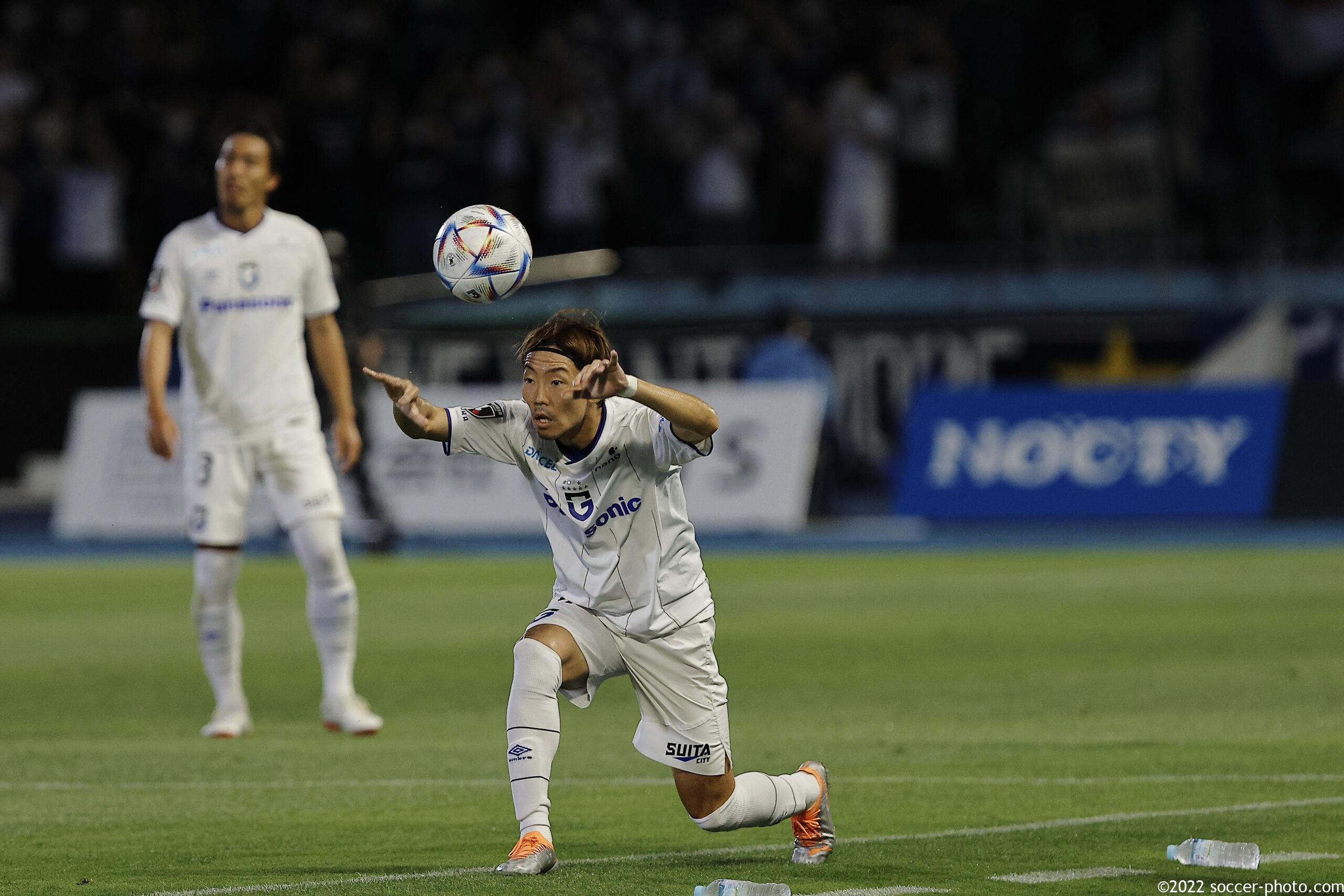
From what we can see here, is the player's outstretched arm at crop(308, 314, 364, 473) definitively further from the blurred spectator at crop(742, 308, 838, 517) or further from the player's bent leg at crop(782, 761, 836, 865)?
the blurred spectator at crop(742, 308, 838, 517)

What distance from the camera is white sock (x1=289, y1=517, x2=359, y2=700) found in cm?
978

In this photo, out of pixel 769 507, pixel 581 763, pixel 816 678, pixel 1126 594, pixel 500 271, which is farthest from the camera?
pixel 769 507

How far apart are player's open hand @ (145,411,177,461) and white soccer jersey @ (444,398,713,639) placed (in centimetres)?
339

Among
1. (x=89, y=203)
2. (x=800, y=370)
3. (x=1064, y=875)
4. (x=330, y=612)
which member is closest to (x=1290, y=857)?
(x=1064, y=875)

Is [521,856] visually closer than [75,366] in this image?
Yes

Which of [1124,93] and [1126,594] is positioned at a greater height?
[1124,93]

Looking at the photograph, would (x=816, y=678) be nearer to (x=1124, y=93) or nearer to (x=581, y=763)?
(x=581, y=763)

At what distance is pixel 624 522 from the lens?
21.2 ft

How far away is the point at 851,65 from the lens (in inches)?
1035

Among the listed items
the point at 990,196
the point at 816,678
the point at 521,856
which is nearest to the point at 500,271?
the point at 521,856

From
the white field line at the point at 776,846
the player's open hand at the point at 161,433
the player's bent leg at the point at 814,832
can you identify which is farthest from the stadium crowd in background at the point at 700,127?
the player's bent leg at the point at 814,832

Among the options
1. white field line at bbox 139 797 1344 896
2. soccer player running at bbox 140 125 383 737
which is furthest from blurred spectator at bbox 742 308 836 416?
white field line at bbox 139 797 1344 896

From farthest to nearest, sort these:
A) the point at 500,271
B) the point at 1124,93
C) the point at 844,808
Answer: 1. the point at 1124,93
2. the point at 844,808
3. the point at 500,271

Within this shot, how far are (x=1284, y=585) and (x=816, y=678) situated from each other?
5.67 m
